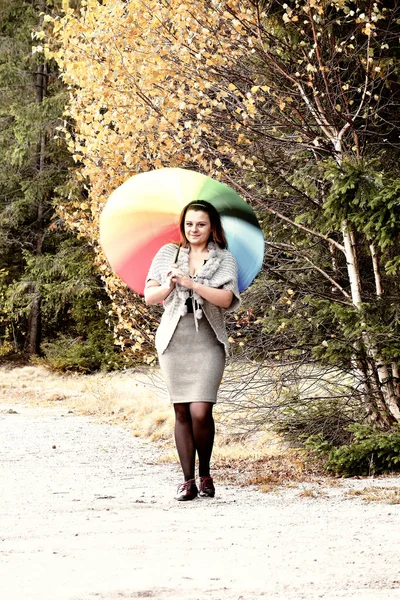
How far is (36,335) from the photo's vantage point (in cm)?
2642

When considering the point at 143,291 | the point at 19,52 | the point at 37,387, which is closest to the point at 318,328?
the point at 143,291

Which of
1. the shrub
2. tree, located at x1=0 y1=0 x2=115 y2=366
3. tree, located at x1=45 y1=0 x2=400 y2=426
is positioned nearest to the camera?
tree, located at x1=45 y1=0 x2=400 y2=426

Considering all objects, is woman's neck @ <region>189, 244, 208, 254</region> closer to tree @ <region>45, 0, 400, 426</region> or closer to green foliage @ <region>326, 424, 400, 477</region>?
tree @ <region>45, 0, 400, 426</region>

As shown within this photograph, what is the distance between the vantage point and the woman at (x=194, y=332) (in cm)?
649

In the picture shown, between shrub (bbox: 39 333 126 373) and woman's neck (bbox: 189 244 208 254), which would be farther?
shrub (bbox: 39 333 126 373)

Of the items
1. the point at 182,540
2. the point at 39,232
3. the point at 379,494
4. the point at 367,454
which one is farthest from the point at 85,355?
the point at 182,540

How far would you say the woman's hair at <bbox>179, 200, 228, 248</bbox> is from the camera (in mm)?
6641

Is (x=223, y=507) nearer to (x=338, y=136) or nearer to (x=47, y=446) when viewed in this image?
(x=338, y=136)

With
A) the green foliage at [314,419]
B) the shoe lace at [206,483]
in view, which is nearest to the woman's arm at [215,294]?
the shoe lace at [206,483]

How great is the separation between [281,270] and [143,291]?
2567 mm

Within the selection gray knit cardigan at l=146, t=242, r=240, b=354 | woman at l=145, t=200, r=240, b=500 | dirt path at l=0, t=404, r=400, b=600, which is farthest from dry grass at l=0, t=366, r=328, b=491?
gray knit cardigan at l=146, t=242, r=240, b=354

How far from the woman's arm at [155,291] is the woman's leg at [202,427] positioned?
74cm

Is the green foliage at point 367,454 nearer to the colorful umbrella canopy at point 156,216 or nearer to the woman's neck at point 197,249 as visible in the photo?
the colorful umbrella canopy at point 156,216

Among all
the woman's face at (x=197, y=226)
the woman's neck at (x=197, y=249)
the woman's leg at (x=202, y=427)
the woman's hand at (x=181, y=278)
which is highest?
the woman's face at (x=197, y=226)
